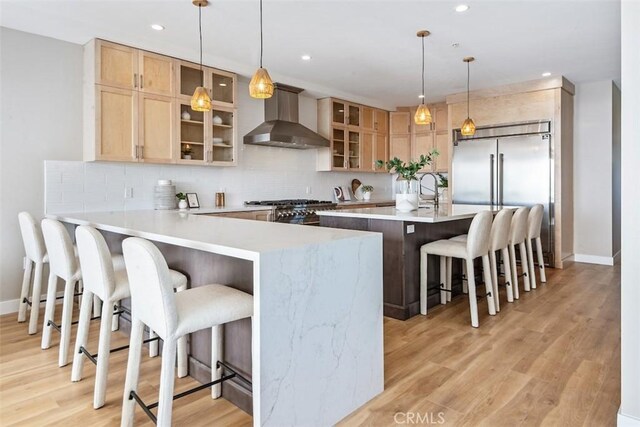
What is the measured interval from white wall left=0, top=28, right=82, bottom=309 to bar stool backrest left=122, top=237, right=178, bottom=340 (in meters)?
2.67

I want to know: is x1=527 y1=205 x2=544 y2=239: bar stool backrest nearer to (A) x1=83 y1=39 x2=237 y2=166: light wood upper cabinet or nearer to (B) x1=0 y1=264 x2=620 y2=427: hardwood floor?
(B) x1=0 y1=264 x2=620 y2=427: hardwood floor

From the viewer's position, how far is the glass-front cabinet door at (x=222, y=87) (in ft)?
14.9

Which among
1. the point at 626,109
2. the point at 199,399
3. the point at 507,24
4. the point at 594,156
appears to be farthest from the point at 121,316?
the point at 594,156

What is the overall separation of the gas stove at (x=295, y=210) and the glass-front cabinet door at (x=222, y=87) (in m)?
1.30

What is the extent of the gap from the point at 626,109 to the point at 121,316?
3.39 m

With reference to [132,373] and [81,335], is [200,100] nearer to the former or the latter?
[81,335]

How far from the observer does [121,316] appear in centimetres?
309

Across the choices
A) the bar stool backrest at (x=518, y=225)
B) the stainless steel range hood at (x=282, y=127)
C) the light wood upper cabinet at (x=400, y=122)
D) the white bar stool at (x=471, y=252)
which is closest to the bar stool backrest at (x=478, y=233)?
the white bar stool at (x=471, y=252)

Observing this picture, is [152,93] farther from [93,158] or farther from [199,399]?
[199,399]

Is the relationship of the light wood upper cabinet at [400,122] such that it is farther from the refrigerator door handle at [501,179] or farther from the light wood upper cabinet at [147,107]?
the light wood upper cabinet at [147,107]

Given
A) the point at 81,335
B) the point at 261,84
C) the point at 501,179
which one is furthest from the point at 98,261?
the point at 501,179

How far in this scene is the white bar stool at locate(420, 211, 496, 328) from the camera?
10.2 ft

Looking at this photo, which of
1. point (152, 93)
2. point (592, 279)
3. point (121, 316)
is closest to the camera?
point (121, 316)

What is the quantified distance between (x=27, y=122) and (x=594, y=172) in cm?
674
